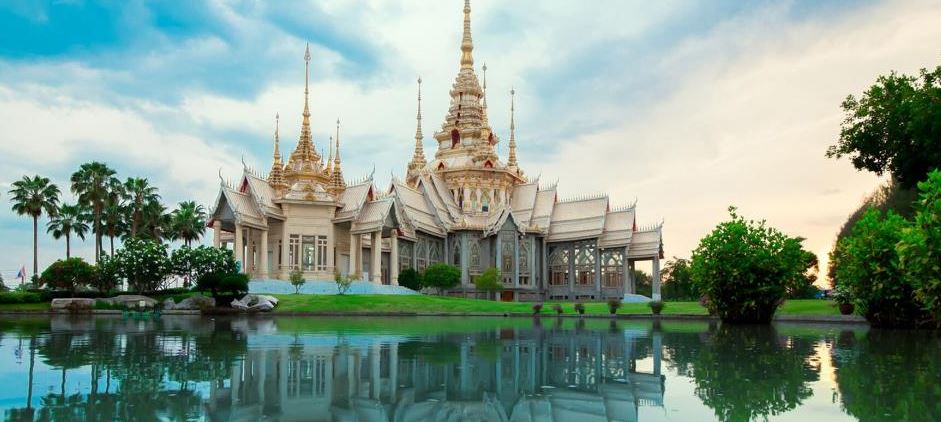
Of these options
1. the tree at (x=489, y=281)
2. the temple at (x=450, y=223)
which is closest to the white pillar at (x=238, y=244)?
the temple at (x=450, y=223)

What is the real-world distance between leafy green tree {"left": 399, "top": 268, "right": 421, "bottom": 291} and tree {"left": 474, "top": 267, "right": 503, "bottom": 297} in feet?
14.6

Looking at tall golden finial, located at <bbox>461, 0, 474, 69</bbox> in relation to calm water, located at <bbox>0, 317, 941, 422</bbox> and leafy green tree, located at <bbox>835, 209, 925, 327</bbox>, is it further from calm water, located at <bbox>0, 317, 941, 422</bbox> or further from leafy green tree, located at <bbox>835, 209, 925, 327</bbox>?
calm water, located at <bbox>0, 317, 941, 422</bbox>

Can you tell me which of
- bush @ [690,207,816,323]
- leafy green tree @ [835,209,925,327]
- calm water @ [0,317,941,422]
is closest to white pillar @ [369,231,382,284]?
bush @ [690,207,816,323]

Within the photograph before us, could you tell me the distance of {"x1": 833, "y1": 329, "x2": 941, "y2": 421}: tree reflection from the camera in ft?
26.8

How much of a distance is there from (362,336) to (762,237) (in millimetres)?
16357

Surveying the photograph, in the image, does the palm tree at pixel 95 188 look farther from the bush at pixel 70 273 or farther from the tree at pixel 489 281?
the tree at pixel 489 281

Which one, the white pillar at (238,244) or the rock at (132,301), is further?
the white pillar at (238,244)

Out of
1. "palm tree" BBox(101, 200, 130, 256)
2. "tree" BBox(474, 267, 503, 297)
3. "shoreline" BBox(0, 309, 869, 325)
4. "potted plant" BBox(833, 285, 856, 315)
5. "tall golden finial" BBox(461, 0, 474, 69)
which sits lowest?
"shoreline" BBox(0, 309, 869, 325)

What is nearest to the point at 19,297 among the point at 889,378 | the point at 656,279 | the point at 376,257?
the point at 376,257

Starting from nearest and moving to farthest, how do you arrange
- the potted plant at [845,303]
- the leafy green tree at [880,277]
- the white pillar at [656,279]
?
the leafy green tree at [880,277] < the potted plant at [845,303] < the white pillar at [656,279]

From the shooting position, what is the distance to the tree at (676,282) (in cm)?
7794

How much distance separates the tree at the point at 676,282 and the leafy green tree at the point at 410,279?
101 ft

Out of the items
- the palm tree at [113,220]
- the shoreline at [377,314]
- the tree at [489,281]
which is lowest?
the shoreline at [377,314]

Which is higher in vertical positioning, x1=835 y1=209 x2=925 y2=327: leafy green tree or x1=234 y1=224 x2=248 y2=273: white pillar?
x1=234 y1=224 x2=248 y2=273: white pillar
